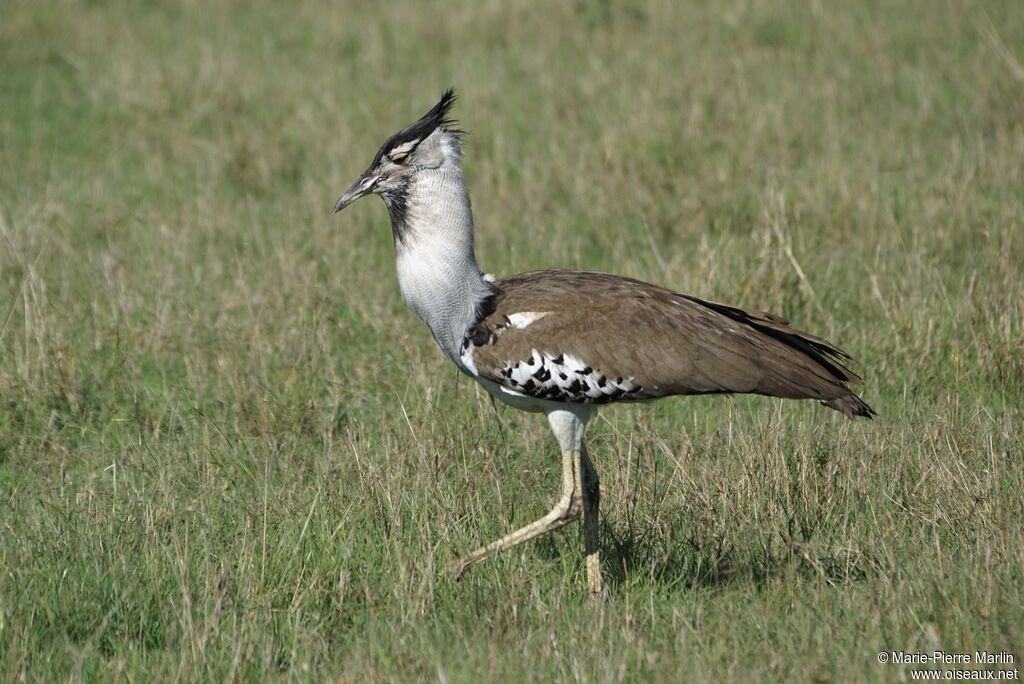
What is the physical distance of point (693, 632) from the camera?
3.24 metres

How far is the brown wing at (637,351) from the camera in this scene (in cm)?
365

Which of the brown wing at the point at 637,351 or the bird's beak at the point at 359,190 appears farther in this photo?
the bird's beak at the point at 359,190

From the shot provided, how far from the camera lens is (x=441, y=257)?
3.79m

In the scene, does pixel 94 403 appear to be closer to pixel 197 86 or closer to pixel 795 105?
pixel 197 86

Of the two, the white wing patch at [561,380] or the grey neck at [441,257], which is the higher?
the grey neck at [441,257]

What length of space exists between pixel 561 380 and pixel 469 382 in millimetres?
1208

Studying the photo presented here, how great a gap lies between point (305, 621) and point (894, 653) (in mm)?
1453

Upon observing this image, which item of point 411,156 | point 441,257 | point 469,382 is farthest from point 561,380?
point 469,382

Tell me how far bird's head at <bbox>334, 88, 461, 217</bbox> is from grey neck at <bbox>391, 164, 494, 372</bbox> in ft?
0.07

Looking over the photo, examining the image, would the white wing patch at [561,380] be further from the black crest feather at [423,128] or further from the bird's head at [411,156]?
the black crest feather at [423,128]

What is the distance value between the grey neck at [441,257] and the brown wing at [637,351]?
0.24 feet

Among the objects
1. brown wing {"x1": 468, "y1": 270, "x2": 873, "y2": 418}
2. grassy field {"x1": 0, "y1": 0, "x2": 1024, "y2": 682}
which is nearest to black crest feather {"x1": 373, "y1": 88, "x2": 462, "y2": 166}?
brown wing {"x1": 468, "y1": 270, "x2": 873, "y2": 418}

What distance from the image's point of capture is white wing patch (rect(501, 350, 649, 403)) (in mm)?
3654

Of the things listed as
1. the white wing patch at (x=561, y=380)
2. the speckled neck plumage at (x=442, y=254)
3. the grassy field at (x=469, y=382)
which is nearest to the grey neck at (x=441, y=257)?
the speckled neck plumage at (x=442, y=254)
